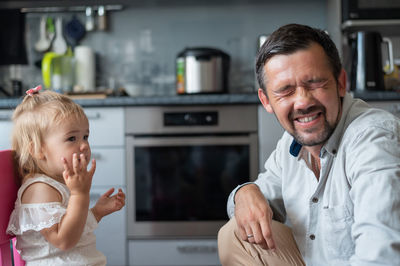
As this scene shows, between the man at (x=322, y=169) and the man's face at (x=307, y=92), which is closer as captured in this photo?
the man at (x=322, y=169)

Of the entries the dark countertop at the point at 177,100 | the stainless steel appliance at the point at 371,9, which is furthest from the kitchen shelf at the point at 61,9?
the stainless steel appliance at the point at 371,9

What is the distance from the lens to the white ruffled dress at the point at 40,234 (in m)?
1.17

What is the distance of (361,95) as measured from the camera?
7.59 feet

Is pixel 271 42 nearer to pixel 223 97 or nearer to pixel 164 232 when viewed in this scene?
pixel 223 97

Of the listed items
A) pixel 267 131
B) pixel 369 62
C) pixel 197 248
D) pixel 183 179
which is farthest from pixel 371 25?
pixel 197 248

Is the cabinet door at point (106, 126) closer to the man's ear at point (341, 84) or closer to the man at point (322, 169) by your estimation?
the man at point (322, 169)

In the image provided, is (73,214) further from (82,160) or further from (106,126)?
(106,126)

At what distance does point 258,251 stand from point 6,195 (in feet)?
2.40

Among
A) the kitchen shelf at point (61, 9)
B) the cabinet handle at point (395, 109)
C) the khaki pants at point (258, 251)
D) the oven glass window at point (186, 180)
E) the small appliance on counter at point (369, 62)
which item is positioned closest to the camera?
the khaki pants at point (258, 251)

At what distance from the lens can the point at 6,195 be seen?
1207mm

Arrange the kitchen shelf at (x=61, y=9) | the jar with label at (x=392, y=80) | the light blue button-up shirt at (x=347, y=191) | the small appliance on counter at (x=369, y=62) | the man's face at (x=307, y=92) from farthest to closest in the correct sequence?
1. the kitchen shelf at (x=61, y=9)
2. the jar with label at (x=392, y=80)
3. the small appliance on counter at (x=369, y=62)
4. the man's face at (x=307, y=92)
5. the light blue button-up shirt at (x=347, y=191)

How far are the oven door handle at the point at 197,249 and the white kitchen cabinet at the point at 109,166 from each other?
293 mm

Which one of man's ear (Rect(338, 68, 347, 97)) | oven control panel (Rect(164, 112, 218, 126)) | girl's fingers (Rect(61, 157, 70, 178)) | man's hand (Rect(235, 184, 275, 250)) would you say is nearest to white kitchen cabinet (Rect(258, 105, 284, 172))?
oven control panel (Rect(164, 112, 218, 126))

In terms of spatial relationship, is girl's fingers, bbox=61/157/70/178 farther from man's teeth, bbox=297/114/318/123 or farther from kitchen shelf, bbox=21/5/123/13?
kitchen shelf, bbox=21/5/123/13
